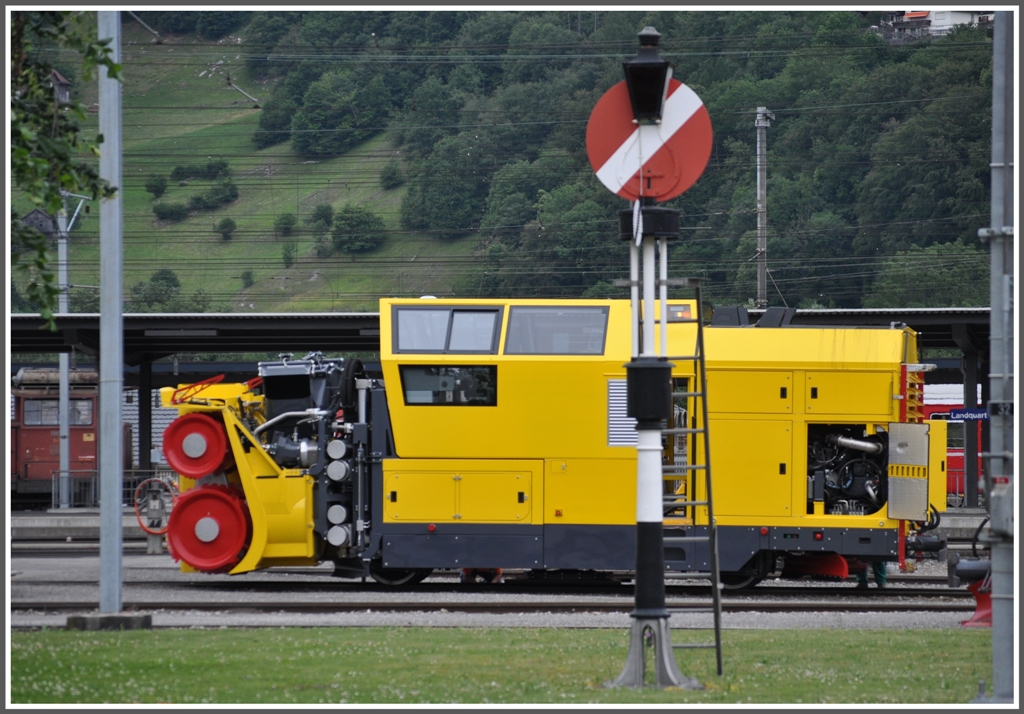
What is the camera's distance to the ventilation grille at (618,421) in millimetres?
14750

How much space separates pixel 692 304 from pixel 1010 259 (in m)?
7.89

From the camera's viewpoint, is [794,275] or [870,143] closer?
[794,275]

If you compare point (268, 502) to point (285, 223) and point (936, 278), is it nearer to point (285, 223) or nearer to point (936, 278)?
point (936, 278)

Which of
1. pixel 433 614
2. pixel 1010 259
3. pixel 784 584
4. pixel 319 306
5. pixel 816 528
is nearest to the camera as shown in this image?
pixel 1010 259

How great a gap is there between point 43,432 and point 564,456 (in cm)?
2417

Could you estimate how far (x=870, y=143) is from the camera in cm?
7119

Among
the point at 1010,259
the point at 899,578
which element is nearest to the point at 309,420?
the point at 899,578

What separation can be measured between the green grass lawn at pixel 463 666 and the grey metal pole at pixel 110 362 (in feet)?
2.51

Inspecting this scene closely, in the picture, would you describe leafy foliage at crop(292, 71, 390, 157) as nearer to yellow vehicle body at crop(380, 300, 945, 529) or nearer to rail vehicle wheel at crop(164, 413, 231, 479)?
rail vehicle wheel at crop(164, 413, 231, 479)

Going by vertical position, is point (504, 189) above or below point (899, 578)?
above

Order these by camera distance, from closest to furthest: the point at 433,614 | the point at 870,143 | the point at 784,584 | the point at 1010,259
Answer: the point at 1010,259
the point at 433,614
the point at 784,584
the point at 870,143

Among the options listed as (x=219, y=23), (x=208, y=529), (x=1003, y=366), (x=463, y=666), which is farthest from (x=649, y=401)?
(x=219, y=23)

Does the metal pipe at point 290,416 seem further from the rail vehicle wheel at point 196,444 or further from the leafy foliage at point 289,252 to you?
the leafy foliage at point 289,252

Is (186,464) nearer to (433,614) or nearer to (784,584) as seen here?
(433,614)
